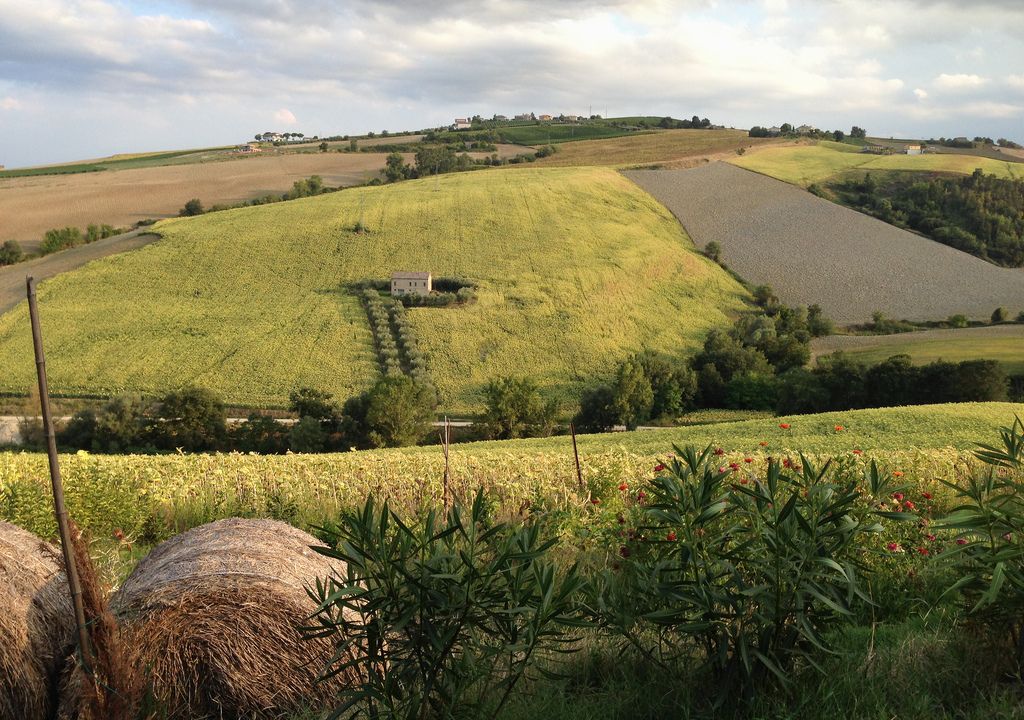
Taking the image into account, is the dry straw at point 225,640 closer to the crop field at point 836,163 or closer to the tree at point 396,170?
the tree at point 396,170

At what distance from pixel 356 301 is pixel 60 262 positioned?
2828 centimetres

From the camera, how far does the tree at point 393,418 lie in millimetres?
40781

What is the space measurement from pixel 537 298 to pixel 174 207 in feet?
167

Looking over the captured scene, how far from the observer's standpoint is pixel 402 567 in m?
4.42

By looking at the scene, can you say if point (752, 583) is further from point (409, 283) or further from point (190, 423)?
point (409, 283)

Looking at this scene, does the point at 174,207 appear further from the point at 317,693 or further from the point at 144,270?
the point at 317,693

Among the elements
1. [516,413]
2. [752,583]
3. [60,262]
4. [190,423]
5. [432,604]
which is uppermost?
[432,604]

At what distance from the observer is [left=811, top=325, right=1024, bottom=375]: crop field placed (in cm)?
5056

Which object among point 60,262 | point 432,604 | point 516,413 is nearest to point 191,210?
point 60,262

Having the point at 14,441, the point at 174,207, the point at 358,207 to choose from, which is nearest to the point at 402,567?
the point at 14,441

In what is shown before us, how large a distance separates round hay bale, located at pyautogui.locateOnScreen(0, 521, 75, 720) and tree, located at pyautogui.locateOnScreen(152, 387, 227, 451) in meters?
37.4

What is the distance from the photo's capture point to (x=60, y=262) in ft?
225

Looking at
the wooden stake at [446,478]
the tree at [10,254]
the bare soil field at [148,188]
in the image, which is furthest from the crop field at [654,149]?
the wooden stake at [446,478]

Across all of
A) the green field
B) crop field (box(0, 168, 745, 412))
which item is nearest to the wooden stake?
crop field (box(0, 168, 745, 412))
